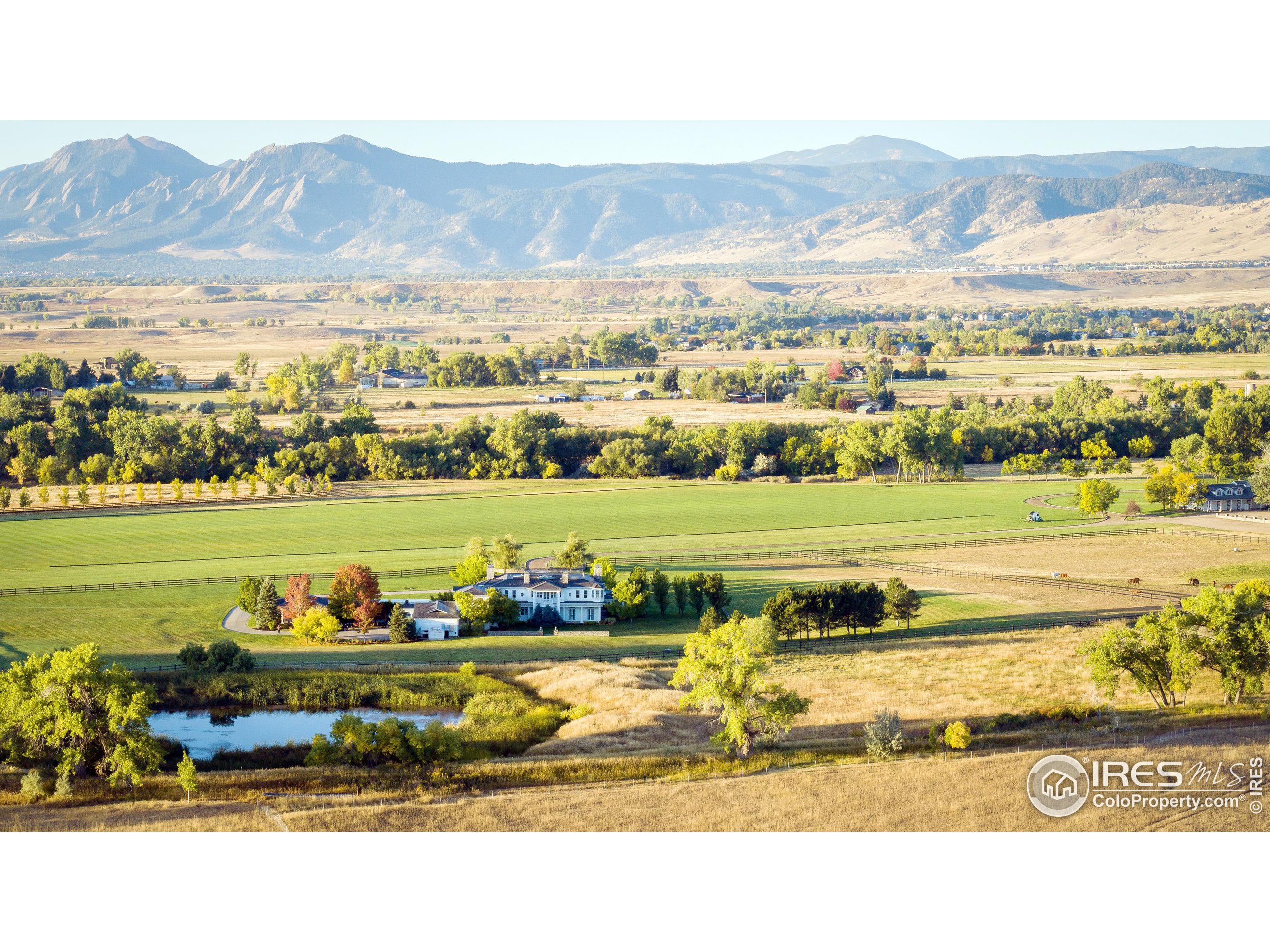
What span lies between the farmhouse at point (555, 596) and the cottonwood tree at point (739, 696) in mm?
7163

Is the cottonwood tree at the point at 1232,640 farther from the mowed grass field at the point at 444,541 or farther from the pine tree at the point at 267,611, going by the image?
Answer: the pine tree at the point at 267,611

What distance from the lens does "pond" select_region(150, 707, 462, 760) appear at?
65.5 ft

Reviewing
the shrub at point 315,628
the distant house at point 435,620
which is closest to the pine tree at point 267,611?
the shrub at point 315,628

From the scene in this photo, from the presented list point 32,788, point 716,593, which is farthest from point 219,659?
point 716,593

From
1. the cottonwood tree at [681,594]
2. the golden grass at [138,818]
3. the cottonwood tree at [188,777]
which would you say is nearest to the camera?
the golden grass at [138,818]

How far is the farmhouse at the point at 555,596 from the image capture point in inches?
1027

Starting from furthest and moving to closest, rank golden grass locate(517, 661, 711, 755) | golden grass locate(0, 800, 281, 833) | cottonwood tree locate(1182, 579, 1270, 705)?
golden grass locate(517, 661, 711, 755)
cottonwood tree locate(1182, 579, 1270, 705)
golden grass locate(0, 800, 281, 833)

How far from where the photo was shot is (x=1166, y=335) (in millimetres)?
89812

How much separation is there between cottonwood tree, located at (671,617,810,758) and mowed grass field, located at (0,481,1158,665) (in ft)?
15.6

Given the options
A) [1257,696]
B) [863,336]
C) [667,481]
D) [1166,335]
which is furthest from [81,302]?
[1257,696]

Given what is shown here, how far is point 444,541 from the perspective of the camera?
33.3m

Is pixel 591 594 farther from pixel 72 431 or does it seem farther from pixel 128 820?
pixel 72 431

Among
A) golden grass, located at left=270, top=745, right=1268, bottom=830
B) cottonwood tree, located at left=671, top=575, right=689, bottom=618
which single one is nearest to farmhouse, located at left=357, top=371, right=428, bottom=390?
cottonwood tree, located at left=671, top=575, right=689, bottom=618

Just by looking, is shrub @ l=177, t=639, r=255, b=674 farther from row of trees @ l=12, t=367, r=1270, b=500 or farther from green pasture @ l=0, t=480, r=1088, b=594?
row of trees @ l=12, t=367, r=1270, b=500
